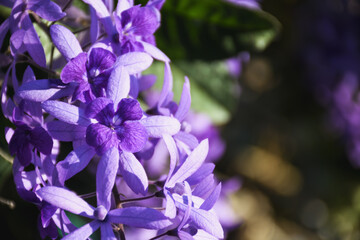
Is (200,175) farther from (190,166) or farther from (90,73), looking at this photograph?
(90,73)

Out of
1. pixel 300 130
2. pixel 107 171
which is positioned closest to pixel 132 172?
pixel 107 171

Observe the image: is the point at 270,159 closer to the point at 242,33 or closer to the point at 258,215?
the point at 258,215

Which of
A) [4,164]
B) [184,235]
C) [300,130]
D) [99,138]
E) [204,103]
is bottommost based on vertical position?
[300,130]

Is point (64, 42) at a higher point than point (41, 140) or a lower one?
higher

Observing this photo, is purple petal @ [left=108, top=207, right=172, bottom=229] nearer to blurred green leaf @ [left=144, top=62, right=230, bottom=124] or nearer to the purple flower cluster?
the purple flower cluster

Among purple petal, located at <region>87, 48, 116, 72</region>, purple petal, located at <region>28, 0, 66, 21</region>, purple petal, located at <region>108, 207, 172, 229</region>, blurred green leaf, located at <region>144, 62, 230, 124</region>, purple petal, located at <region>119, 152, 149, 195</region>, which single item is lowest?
blurred green leaf, located at <region>144, 62, 230, 124</region>

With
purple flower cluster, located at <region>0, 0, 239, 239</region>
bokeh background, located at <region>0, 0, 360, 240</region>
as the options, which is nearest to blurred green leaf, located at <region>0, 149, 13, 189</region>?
purple flower cluster, located at <region>0, 0, 239, 239</region>
